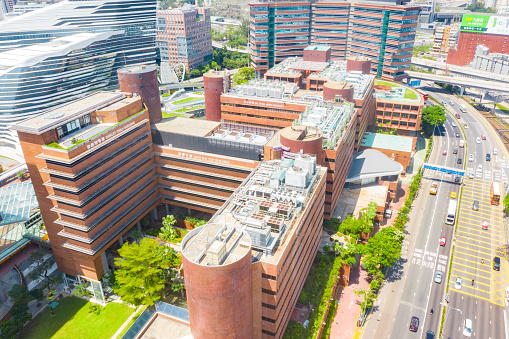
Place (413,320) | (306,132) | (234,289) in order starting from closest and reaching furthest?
(234,289), (413,320), (306,132)

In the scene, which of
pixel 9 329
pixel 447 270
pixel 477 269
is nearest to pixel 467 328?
pixel 447 270

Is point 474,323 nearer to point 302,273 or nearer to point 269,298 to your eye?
point 302,273

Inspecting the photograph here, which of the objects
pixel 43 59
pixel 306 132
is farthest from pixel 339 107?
pixel 43 59

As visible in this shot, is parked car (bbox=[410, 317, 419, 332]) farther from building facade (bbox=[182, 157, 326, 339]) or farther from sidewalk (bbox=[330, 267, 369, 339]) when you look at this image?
building facade (bbox=[182, 157, 326, 339])

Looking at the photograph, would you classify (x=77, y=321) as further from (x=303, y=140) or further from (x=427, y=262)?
(x=427, y=262)

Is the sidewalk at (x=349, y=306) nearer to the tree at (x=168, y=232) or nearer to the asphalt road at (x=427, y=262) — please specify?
the asphalt road at (x=427, y=262)

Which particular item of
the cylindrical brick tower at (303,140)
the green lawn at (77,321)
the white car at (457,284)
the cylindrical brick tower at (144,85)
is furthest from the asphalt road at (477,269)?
the cylindrical brick tower at (144,85)

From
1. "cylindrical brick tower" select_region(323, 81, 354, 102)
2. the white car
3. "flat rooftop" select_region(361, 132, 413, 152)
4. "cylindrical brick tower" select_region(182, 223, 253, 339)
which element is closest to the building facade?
"cylindrical brick tower" select_region(182, 223, 253, 339)
